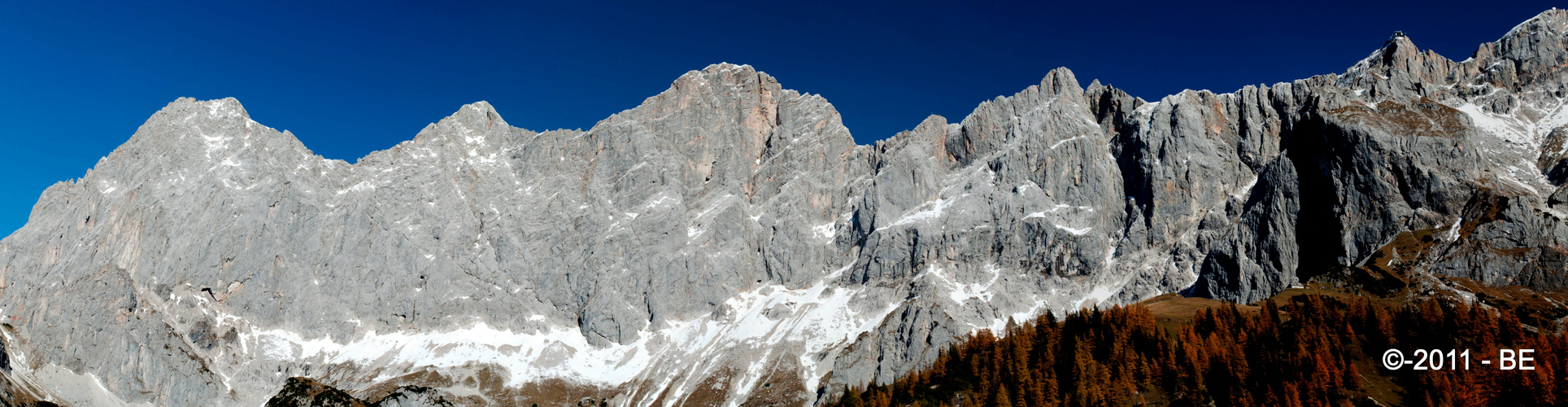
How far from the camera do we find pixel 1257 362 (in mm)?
148625

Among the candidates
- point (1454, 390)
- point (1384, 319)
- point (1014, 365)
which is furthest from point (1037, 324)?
point (1454, 390)

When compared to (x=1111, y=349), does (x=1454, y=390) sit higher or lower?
lower

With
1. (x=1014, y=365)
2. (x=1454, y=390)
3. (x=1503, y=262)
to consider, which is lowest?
(x=1454, y=390)

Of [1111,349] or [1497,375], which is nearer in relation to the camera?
[1497,375]

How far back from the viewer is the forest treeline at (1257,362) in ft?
427

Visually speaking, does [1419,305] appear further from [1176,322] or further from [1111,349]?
[1111,349]

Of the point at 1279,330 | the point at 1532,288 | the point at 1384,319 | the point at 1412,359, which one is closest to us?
the point at 1412,359

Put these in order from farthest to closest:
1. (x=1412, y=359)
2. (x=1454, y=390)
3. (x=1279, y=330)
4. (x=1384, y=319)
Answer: (x=1279, y=330)
(x=1384, y=319)
(x=1412, y=359)
(x=1454, y=390)

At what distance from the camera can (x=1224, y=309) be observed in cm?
18188

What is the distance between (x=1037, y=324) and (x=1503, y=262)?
87.4 m

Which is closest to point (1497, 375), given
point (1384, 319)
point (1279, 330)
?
point (1384, 319)

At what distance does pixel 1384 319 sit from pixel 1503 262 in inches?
2273

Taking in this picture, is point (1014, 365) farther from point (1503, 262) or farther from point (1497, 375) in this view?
point (1503, 262)

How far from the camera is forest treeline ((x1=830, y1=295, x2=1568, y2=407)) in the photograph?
130m
